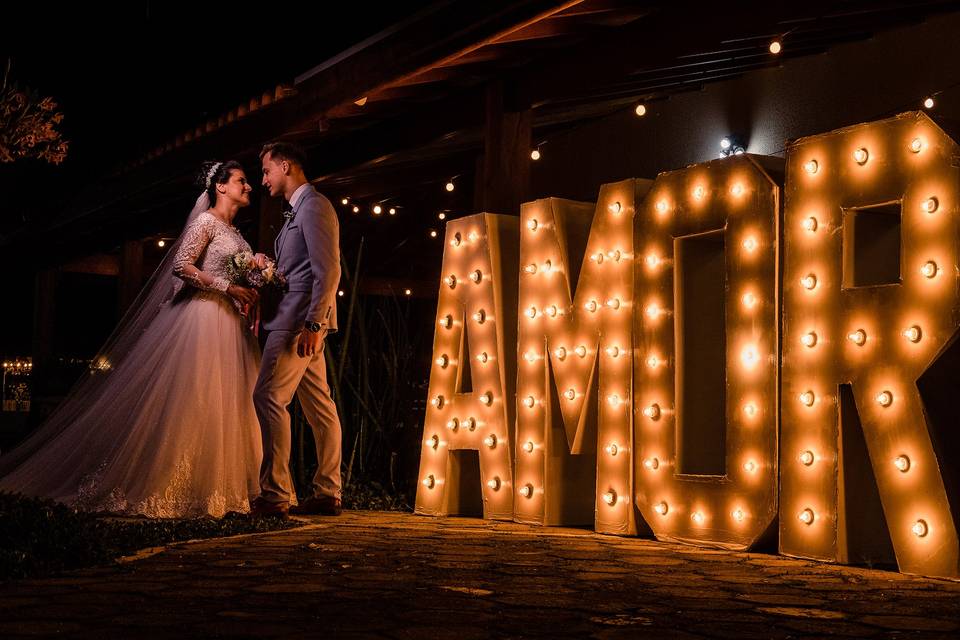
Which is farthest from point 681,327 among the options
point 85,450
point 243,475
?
point 85,450

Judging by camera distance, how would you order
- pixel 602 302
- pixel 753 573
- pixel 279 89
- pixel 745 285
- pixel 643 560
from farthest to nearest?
pixel 279 89 → pixel 602 302 → pixel 745 285 → pixel 643 560 → pixel 753 573

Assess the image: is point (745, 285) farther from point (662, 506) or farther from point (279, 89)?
point (279, 89)

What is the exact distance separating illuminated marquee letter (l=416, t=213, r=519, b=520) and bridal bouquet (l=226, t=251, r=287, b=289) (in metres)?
1.10

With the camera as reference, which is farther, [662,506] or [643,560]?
[662,506]

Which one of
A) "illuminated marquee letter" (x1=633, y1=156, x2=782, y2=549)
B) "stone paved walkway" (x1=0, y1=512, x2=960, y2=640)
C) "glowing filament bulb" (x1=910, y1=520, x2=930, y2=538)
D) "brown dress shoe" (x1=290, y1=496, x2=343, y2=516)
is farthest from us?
"brown dress shoe" (x1=290, y1=496, x2=343, y2=516)

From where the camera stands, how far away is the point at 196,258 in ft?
22.7

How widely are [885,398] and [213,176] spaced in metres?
4.29

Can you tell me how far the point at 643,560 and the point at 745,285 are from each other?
1.38m

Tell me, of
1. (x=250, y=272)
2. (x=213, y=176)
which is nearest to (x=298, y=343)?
(x=250, y=272)

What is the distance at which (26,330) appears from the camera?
20734 millimetres

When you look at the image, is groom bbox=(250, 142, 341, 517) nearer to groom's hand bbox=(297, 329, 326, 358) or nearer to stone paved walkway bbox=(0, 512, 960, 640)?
groom's hand bbox=(297, 329, 326, 358)

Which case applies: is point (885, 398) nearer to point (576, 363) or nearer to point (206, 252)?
point (576, 363)

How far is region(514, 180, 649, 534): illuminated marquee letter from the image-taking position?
594cm

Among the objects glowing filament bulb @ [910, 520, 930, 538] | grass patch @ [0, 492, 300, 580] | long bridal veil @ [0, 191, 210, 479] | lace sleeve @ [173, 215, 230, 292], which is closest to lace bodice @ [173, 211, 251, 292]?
lace sleeve @ [173, 215, 230, 292]
